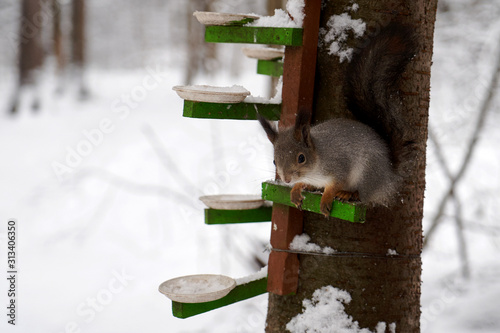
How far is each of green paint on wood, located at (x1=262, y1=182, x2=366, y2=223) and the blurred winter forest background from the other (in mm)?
179

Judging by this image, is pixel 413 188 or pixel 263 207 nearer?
pixel 413 188

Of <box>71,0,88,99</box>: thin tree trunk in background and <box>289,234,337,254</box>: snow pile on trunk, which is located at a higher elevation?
<box>71,0,88,99</box>: thin tree trunk in background

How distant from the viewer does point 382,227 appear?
1400 mm

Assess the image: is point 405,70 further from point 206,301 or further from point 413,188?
point 206,301

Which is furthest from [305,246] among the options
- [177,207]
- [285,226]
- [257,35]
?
[177,207]

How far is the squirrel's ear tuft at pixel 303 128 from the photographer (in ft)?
4.10

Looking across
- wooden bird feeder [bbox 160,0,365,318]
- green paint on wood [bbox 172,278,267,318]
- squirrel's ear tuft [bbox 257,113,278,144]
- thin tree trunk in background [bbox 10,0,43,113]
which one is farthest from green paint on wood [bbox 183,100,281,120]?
thin tree trunk in background [bbox 10,0,43,113]

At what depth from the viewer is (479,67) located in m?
3.76

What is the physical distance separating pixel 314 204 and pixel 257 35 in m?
0.52

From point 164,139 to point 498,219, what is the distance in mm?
→ 4183

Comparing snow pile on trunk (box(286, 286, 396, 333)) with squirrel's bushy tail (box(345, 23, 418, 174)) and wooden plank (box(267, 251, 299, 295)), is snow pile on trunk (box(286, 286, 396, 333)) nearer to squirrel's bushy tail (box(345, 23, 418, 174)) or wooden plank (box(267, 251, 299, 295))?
wooden plank (box(267, 251, 299, 295))

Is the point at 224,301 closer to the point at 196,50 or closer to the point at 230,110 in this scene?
the point at 230,110

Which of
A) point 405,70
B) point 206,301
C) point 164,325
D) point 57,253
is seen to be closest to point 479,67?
point 405,70

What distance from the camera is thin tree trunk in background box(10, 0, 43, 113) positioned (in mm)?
7645
